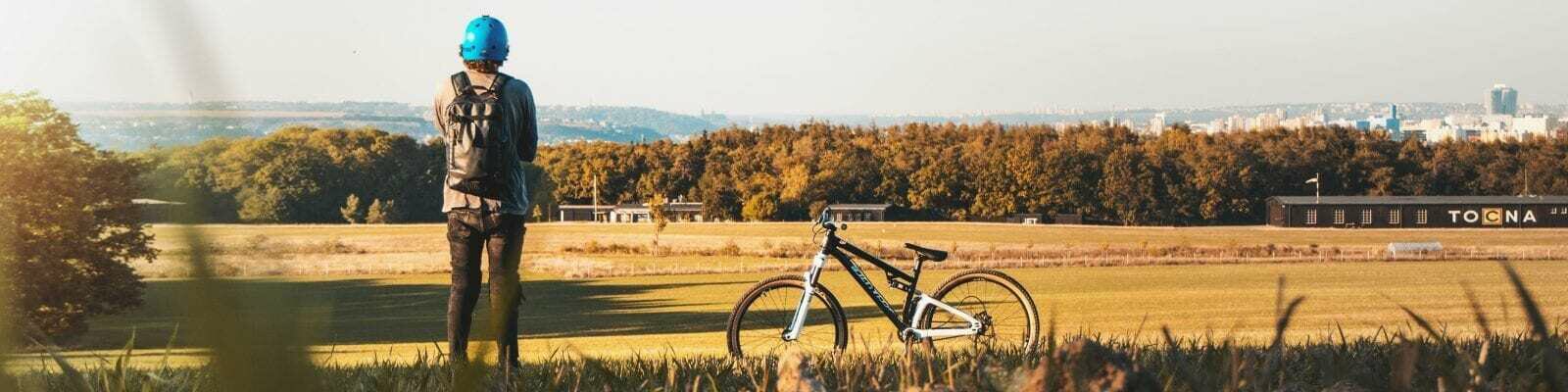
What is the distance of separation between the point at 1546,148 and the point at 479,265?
4488 inches

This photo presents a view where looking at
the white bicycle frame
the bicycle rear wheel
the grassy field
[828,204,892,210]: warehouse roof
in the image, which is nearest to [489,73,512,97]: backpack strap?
the white bicycle frame

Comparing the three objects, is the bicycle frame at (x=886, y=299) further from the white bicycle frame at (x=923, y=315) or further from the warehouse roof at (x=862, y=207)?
the warehouse roof at (x=862, y=207)

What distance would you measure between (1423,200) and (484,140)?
4144 inches

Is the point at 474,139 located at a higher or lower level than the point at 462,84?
lower

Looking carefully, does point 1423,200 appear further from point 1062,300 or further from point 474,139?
point 474,139

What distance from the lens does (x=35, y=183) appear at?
127ft

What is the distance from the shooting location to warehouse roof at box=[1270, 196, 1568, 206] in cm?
9975

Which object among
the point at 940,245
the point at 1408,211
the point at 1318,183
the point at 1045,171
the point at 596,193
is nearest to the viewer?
the point at 940,245

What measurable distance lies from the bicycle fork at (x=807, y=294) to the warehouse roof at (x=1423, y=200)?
96.3 metres

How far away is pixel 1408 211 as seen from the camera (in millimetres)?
101875

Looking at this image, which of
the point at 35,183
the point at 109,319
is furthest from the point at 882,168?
the point at 35,183

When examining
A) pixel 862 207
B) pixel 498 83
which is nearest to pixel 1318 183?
pixel 862 207

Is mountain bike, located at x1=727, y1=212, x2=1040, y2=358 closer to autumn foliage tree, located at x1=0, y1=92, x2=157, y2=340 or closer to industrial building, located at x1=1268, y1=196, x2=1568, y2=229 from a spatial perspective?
autumn foliage tree, located at x1=0, y1=92, x2=157, y2=340

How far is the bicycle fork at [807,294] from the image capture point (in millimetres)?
7000
